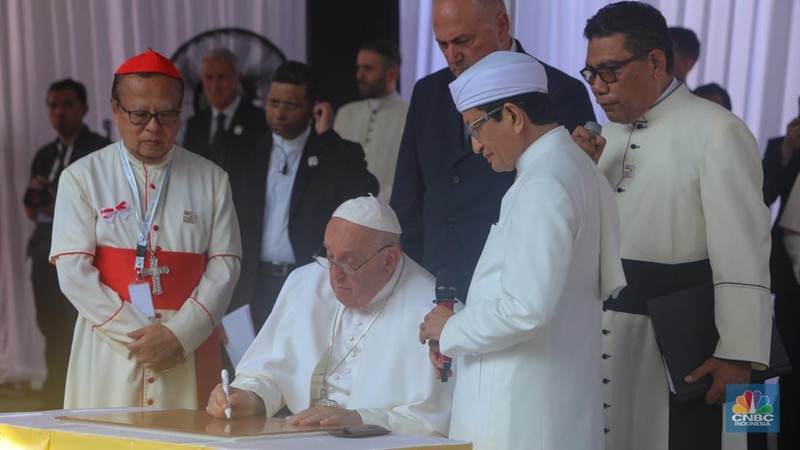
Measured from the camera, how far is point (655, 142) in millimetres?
3809

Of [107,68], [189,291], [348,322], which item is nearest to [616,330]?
[348,322]

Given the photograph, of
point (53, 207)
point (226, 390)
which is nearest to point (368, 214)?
point (226, 390)

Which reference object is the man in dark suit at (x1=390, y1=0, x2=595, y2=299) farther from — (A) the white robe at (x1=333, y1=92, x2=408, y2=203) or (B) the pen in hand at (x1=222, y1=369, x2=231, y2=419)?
(A) the white robe at (x1=333, y1=92, x2=408, y2=203)

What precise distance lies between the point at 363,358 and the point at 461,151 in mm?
Answer: 960

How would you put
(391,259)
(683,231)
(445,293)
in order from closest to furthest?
1. (445,293)
2. (683,231)
3. (391,259)

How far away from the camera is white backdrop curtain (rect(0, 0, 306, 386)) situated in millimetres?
8195

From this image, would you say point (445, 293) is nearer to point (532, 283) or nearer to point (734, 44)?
point (532, 283)

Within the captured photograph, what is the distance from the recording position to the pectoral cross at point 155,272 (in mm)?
4371

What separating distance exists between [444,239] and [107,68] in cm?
467

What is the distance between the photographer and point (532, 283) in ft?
9.76

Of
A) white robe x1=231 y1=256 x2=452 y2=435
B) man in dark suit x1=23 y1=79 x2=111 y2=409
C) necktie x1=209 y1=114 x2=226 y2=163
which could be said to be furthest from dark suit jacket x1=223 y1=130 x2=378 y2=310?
man in dark suit x1=23 y1=79 x2=111 y2=409

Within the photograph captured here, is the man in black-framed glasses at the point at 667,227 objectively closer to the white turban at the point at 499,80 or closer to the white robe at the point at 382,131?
the white turban at the point at 499,80

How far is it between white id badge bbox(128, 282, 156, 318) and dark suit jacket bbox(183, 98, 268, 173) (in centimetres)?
215

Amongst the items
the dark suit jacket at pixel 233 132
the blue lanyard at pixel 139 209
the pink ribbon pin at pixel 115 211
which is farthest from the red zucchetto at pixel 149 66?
the dark suit jacket at pixel 233 132
